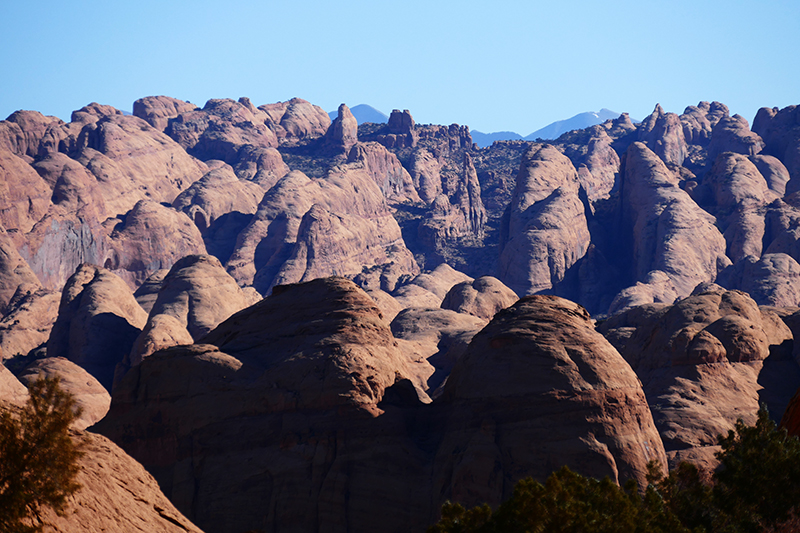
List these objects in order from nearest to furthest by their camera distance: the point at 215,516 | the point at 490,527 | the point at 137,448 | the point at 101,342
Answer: the point at 490,527, the point at 215,516, the point at 137,448, the point at 101,342

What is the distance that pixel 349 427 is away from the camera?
35531mm

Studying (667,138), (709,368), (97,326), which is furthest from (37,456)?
(667,138)

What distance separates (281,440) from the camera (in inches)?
1384

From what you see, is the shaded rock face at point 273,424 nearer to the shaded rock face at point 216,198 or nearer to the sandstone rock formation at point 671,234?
the sandstone rock formation at point 671,234

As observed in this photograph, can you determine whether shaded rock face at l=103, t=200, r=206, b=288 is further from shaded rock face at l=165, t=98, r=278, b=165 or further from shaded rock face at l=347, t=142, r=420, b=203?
shaded rock face at l=165, t=98, r=278, b=165

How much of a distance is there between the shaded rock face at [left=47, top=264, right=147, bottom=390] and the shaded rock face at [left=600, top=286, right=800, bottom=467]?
39.9 m

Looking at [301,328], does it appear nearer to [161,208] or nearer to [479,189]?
[161,208]

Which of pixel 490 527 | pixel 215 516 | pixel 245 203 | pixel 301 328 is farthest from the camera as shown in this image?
pixel 245 203

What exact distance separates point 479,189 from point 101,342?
334 ft

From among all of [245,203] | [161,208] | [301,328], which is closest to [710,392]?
[301,328]

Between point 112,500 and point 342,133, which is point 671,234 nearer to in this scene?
point 342,133

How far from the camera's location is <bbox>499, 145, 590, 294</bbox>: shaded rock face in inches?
4454

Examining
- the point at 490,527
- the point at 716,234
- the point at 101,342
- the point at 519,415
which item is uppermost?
the point at 716,234

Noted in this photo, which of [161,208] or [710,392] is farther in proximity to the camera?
[161,208]
